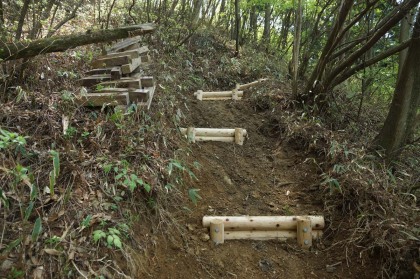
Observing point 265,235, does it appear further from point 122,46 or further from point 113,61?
point 122,46

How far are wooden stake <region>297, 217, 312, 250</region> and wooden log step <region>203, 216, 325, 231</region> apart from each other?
0.26 feet

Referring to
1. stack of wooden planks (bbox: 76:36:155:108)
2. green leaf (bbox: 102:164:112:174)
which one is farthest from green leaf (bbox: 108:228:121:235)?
stack of wooden planks (bbox: 76:36:155:108)

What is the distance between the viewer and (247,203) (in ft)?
13.7

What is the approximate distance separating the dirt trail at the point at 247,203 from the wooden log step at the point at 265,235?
0.06 m

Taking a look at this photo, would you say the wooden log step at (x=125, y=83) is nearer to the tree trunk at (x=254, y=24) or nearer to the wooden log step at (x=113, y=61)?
the wooden log step at (x=113, y=61)

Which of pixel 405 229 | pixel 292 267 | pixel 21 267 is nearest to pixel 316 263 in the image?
pixel 292 267

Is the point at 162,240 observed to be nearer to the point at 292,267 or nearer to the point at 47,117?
the point at 292,267

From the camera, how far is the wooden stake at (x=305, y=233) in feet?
11.9

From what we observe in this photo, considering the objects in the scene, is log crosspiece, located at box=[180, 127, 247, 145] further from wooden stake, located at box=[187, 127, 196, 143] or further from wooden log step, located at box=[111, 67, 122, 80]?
wooden log step, located at box=[111, 67, 122, 80]

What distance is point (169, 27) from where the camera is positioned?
10.1m

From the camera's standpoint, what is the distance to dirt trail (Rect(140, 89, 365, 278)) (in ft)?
10.6

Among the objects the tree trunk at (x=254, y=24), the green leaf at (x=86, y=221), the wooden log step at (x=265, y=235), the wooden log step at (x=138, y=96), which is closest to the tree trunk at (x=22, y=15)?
the wooden log step at (x=138, y=96)

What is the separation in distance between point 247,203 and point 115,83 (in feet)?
8.53

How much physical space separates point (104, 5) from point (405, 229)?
10.0 metres
